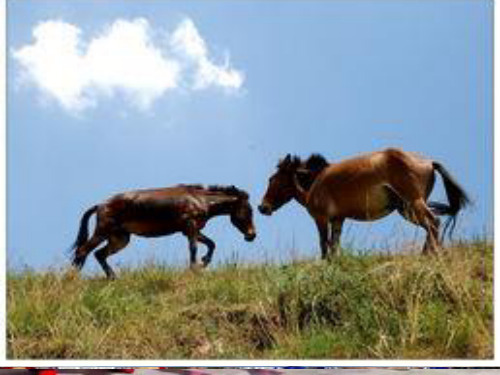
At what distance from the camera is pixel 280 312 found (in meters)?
5.71

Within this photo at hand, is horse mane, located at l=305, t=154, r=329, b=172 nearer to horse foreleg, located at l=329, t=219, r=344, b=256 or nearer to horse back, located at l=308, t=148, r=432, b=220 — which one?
horse back, located at l=308, t=148, r=432, b=220

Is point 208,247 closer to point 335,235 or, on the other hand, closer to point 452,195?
point 335,235

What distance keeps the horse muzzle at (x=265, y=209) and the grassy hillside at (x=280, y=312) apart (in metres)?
0.31

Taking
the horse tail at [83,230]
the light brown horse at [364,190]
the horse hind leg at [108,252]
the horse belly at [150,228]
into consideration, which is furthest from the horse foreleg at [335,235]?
the horse tail at [83,230]

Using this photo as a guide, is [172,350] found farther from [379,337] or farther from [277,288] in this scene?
[379,337]

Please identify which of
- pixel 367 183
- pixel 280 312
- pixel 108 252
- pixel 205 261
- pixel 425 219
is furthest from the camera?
pixel 108 252

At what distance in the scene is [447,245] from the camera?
583cm

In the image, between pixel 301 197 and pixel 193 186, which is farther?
pixel 301 197

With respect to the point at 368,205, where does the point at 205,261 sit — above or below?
below

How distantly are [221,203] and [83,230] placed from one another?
795 millimetres

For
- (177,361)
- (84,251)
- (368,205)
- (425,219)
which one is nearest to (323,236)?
(368,205)

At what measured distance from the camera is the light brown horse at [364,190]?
574 centimetres

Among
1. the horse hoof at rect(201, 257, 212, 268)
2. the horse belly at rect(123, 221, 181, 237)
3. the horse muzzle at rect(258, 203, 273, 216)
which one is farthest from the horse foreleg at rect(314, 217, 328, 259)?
the horse belly at rect(123, 221, 181, 237)

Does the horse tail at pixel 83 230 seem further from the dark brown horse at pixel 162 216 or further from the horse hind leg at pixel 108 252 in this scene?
the horse hind leg at pixel 108 252
